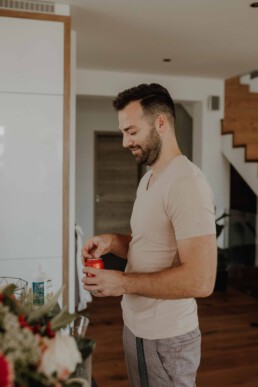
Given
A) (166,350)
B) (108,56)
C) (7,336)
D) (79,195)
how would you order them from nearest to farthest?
1. (7,336)
2. (166,350)
3. (108,56)
4. (79,195)

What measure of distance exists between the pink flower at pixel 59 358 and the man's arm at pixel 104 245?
2.73 feet

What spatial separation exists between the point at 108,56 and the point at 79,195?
2.98m

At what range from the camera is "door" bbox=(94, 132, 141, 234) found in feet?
24.5

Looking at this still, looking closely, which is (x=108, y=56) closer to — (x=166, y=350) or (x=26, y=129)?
(x=26, y=129)

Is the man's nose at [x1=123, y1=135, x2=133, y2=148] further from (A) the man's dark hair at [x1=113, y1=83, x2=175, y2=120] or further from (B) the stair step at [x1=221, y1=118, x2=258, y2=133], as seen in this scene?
(B) the stair step at [x1=221, y1=118, x2=258, y2=133]

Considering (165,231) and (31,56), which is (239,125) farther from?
(165,231)

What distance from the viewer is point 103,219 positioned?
7574 mm

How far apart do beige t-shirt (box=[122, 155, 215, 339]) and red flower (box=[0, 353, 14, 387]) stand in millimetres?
759

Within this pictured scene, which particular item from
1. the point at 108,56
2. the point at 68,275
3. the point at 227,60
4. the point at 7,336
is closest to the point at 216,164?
the point at 227,60

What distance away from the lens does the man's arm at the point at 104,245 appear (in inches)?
65.3

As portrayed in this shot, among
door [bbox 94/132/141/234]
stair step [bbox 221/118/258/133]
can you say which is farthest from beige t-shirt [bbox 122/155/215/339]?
door [bbox 94/132/141/234]

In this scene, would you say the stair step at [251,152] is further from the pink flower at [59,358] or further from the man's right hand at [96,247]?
the pink flower at [59,358]

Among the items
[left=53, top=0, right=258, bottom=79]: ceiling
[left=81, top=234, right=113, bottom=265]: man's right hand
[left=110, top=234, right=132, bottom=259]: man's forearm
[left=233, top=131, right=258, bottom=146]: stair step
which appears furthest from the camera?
[left=233, top=131, right=258, bottom=146]: stair step

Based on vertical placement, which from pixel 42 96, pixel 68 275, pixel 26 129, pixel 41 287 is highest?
pixel 42 96
